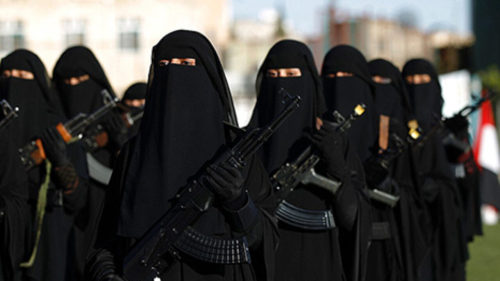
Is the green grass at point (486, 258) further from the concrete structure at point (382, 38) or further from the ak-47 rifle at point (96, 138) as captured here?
the concrete structure at point (382, 38)

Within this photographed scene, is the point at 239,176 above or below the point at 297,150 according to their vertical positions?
above

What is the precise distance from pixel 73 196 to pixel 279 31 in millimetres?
39897

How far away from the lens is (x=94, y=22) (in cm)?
3142

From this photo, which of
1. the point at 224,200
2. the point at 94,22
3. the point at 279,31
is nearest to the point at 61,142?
the point at 224,200

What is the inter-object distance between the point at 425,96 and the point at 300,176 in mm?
3421

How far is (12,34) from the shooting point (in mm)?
31922

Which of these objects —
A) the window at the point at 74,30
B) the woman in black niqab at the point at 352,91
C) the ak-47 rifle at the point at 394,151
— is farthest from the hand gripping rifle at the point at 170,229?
the window at the point at 74,30

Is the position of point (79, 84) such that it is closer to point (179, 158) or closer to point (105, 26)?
point (179, 158)

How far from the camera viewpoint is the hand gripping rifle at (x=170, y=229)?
3812mm

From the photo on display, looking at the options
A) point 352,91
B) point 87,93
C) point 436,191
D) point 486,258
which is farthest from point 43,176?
point 486,258

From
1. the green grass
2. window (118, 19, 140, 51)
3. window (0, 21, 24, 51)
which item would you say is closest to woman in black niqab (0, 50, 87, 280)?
the green grass

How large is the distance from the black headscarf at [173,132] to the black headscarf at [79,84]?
3.42m

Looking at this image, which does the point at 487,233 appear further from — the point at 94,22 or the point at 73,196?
the point at 94,22

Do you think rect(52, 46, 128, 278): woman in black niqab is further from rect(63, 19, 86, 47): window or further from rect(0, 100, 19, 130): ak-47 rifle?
rect(63, 19, 86, 47): window
